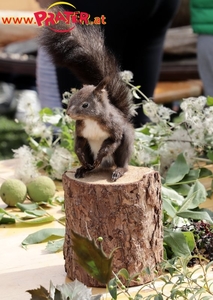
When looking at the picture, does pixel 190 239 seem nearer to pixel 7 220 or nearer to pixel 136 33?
pixel 7 220

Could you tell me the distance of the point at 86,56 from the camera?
1.40 m

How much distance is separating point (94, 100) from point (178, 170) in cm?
57

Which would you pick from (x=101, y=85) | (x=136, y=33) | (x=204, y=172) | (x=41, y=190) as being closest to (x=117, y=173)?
(x=101, y=85)

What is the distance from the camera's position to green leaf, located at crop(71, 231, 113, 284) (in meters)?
1.08

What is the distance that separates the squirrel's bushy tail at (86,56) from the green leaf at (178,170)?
406 millimetres

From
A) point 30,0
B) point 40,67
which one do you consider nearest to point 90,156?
point 40,67

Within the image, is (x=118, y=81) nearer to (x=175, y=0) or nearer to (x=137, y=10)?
(x=137, y=10)

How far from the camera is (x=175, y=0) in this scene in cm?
261

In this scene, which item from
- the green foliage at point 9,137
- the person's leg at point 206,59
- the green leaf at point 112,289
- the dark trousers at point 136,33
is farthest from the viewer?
the green foliage at point 9,137

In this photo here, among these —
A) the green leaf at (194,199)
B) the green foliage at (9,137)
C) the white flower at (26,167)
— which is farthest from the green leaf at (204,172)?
the green foliage at (9,137)

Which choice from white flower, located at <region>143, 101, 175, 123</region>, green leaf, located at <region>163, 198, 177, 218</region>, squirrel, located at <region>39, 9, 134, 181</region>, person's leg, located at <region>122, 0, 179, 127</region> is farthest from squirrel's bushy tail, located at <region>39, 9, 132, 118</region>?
person's leg, located at <region>122, 0, 179, 127</region>

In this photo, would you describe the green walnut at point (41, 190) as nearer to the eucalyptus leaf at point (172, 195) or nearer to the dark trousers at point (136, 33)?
the eucalyptus leaf at point (172, 195)

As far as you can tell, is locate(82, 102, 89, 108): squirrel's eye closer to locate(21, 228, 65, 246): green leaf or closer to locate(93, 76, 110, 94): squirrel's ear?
locate(93, 76, 110, 94): squirrel's ear

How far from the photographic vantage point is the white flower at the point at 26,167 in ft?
6.38
